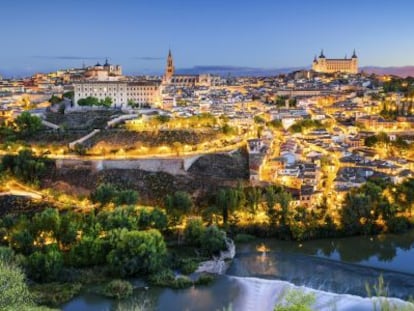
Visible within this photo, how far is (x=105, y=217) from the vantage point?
1457cm

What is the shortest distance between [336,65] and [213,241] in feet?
183

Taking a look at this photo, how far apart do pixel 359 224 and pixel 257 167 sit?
493 centimetres

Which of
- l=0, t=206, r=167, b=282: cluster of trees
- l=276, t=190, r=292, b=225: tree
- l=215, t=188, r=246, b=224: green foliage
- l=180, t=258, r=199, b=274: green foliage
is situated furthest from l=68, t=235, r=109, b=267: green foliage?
l=276, t=190, r=292, b=225: tree

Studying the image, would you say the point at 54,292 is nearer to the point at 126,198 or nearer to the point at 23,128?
the point at 126,198

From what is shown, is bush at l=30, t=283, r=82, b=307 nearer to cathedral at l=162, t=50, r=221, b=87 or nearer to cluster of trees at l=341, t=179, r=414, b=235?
cluster of trees at l=341, t=179, r=414, b=235

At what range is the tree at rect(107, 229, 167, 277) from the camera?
12547 mm

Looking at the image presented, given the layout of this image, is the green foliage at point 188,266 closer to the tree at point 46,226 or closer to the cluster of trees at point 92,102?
the tree at point 46,226

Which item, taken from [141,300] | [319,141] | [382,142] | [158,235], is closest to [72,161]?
[158,235]

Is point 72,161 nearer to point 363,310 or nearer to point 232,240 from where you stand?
point 232,240

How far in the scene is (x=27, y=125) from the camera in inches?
949

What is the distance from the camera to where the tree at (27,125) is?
23891mm

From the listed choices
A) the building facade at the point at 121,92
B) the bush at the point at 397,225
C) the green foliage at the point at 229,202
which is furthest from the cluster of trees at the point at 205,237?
the building facade at the point at 121,92

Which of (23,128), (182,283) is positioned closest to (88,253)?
(182,283)

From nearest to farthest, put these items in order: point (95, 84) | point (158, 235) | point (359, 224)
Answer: point (158, 235) → point (359, 224) → point (95, 84)
